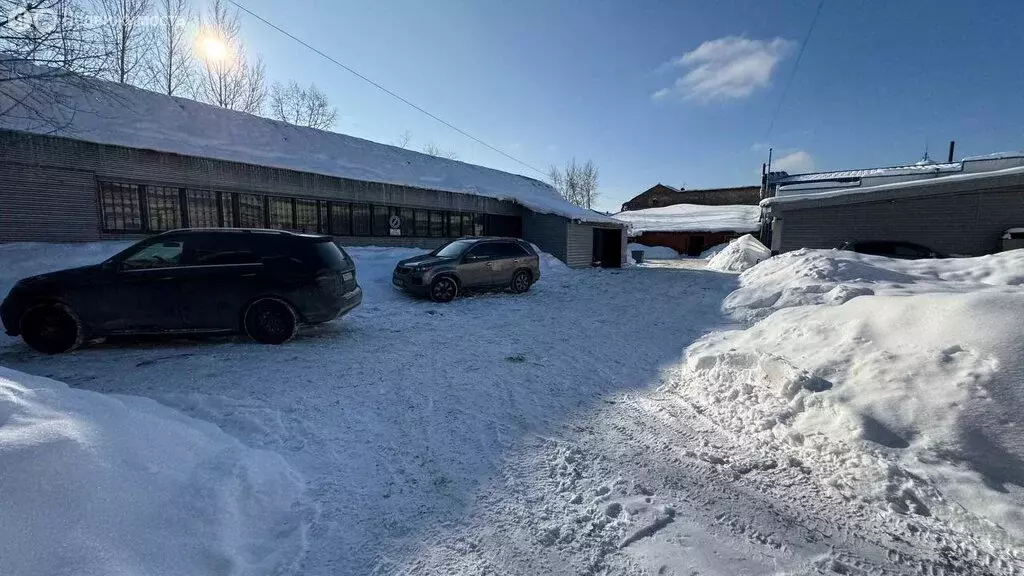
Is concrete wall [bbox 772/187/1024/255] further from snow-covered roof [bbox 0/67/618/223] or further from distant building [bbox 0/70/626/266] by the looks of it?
snow-covered roof [bbox 0/67/618/223]

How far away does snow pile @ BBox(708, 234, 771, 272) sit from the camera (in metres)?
18.7

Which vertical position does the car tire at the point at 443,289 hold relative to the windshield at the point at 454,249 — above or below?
below

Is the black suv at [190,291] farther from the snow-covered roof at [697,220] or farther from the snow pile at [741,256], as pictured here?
the snow-covered roof at [697,220]

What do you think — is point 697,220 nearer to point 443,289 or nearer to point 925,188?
point 925,188

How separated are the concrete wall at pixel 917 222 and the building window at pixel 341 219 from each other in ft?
55.8

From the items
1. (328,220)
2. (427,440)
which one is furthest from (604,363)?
(328,220)

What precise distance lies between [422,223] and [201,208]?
806 cm

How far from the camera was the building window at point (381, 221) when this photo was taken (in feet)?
55.3

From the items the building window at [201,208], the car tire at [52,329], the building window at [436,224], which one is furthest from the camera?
the building window at [436,224]

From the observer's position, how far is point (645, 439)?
3.62 metres

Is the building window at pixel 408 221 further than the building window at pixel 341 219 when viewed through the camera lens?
Yes

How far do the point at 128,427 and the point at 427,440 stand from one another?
2058mm

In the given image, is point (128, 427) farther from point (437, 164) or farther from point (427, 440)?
point (437, 164)

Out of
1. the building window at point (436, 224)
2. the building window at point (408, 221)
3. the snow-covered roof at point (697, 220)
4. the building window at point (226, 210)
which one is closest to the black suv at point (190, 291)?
the building window at point (226, 210)
